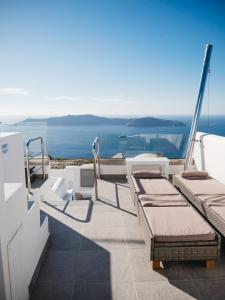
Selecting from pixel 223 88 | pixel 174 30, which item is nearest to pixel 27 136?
pixel 174 30

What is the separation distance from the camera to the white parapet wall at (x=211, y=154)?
455cm

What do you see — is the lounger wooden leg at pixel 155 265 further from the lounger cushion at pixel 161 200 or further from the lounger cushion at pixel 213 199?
the lounger cushion at pixel 213 199

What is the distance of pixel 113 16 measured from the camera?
5.91m

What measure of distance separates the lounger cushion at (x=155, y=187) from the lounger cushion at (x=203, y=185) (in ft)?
1.08

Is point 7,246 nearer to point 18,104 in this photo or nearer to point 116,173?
point 116,173

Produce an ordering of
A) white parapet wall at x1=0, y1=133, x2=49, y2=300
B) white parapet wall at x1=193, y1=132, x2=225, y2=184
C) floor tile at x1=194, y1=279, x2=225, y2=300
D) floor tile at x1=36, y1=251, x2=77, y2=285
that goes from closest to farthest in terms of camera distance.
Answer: white parapet wall at x1=0, y1=133, x2=49, y2=300 → floor tile at x1=194, y1=279, x2=225, y2=300 → floor tile at x1=36, y1=251, x2=77, y2=285 → white parapet wall at x1=193, y1=132, x2=225, y2=184

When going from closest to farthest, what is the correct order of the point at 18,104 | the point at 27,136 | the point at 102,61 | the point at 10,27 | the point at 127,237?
the point at 127,237, the point at 27,136, the point at 10,27, the point at 102,61, the point at 18,104

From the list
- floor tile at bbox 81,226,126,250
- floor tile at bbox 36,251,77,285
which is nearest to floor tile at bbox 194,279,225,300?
floor tile at bbox 81,226,126,250

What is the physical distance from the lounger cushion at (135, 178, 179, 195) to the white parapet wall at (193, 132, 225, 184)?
1151 millimetres

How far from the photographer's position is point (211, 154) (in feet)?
16.2

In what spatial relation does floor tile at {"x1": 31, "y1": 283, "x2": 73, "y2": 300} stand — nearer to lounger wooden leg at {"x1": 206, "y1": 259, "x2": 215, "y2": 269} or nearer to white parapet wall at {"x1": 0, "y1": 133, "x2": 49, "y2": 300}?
white parapet wall at {"x1": 0, "y1": 133, "x2": 49, "y2": 300}

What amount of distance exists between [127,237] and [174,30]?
244 inches

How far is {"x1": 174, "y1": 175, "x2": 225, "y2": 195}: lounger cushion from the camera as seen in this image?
3746 mm

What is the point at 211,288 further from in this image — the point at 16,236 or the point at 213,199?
the point at 16,236
